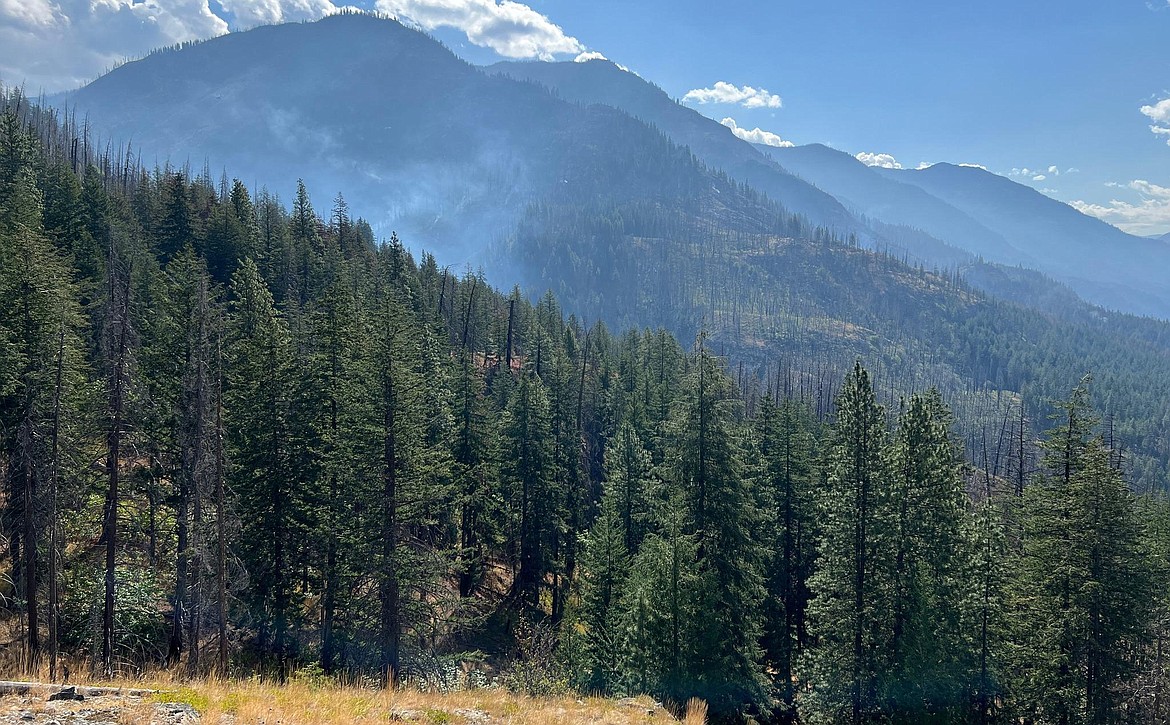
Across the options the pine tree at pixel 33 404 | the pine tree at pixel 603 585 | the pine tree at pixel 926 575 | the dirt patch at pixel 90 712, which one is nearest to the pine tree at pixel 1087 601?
the pine tree at pixel 926 575

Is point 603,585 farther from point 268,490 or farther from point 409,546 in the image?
point 268,490

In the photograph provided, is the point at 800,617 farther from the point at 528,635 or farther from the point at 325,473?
the point at 325,473

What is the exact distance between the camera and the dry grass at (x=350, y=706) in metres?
9.99

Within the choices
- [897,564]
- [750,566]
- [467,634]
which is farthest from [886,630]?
[467,634]

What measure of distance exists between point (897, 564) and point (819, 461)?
37.1 feet

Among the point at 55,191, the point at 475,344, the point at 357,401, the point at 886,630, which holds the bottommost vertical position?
the point at 886,630

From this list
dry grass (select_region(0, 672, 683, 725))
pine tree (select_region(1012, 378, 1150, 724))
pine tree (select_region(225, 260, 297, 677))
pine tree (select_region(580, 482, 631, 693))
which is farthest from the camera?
pine tree (select_region(580, 482, 631, 693))

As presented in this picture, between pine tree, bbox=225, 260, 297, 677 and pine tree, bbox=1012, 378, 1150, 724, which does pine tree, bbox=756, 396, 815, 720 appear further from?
pine tree, bbox=225, 260, 297, 677

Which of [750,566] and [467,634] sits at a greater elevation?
[750,566]

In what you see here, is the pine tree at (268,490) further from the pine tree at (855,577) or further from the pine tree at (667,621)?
the pine tree at (855,577)

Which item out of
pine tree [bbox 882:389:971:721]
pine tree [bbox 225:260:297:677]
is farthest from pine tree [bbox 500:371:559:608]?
pine tree [bbox 882:389:971:721]

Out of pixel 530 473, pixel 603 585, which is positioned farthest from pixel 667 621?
pixel 530 473

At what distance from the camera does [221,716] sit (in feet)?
31.9

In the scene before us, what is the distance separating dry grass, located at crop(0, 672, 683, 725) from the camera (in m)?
9.99
